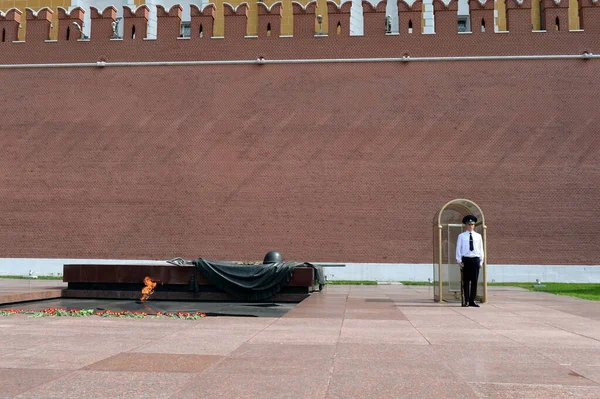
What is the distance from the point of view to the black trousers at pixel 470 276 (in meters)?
8.84

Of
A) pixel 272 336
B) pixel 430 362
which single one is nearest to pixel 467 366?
pixel 430 362

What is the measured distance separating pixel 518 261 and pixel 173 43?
12.3 meters

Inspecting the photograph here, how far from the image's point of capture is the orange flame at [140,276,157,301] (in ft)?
33.3

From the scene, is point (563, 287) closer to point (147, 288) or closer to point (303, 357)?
point (147, 288)

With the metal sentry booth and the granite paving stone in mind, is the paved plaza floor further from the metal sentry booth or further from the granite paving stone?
the metal sentry booth

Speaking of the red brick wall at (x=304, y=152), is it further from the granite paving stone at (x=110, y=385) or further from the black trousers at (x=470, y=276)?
the granite paving stone at (x=110, y=385)

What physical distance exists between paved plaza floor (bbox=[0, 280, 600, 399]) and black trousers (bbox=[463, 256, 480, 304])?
63.3 inches

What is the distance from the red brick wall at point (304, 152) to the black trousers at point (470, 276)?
715 centimetres

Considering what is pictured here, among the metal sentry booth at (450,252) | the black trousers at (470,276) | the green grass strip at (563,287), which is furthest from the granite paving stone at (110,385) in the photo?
the green grass strip at (563,287)

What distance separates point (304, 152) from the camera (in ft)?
54.5

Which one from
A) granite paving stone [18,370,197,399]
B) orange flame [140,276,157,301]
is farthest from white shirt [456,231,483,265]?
granite paving stone [18,370,197,399]

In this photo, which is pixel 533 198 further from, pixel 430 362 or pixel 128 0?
pixel 128 0

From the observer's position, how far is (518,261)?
1584 centimetres

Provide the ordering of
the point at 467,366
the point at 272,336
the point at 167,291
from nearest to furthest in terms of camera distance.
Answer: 1. the point at 467,366
2. the point at 272,336
3. the point at 167,291
